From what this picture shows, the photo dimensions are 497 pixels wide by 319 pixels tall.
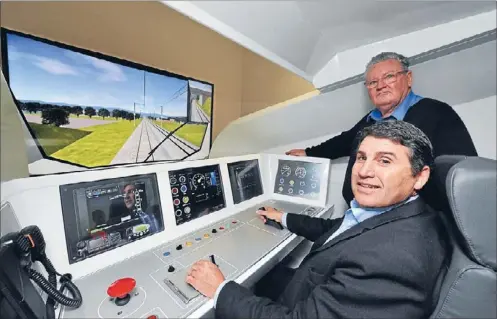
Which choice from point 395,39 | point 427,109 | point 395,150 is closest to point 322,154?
point 427,109

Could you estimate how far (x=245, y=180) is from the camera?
157cm

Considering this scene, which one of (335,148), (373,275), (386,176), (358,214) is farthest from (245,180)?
(373,275)

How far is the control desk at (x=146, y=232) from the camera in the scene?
27.6 inches

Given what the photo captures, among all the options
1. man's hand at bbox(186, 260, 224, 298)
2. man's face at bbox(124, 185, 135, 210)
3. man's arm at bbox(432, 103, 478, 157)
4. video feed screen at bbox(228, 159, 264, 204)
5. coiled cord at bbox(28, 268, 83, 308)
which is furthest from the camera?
video feed screen at bbox(228, 159, 264, 204)

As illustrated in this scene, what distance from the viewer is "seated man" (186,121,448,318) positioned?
568mm

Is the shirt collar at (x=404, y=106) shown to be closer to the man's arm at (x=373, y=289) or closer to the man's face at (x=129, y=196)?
the man's arm at (x=373, y=289)

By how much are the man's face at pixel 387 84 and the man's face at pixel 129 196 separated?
4.30 ft

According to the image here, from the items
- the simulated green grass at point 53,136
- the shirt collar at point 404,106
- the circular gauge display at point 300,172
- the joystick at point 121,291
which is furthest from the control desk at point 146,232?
the shirt collar at point 404,106

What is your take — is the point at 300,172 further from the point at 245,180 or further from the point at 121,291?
the point at 121,291

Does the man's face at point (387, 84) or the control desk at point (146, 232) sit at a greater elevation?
the man's face at point (387, 84)

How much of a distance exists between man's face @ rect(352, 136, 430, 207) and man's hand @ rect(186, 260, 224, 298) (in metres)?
0.54

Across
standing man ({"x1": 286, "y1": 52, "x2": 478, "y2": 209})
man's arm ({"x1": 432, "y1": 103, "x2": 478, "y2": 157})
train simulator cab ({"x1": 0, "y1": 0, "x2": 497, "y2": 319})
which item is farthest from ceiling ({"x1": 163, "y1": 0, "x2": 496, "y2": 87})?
man's arm ({"x1": 432, "y1": 103, "x2": 478, "y2": 157})

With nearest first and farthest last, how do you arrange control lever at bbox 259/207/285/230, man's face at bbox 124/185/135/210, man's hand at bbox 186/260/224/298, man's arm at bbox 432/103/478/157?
man's hand at bbox 186/260/224/298, man's face at bbox 124/185/135/210, man's arm at bbox 432/103/478/157, control lever at bbox 259/207/285/230

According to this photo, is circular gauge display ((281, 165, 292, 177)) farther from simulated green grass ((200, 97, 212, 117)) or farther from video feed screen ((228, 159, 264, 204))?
simulated green grass ((200, 97, 212, 117))
